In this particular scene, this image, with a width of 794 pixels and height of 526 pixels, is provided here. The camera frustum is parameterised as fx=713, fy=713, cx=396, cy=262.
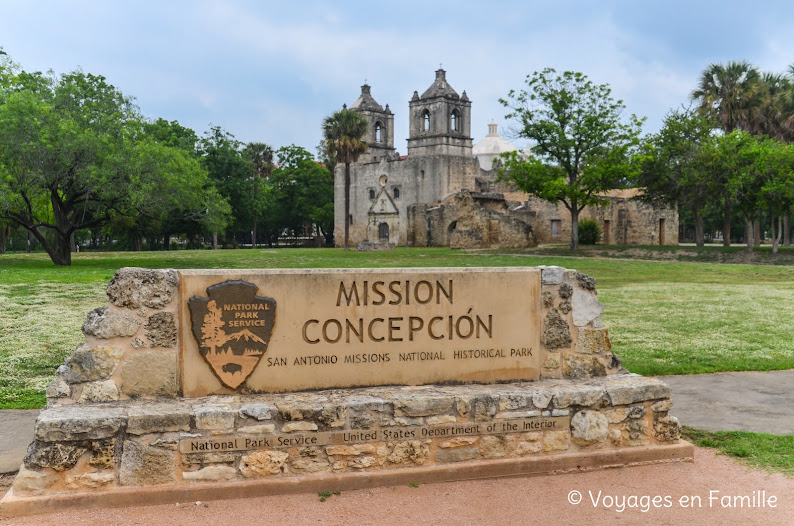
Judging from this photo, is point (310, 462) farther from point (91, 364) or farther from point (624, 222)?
point (624, 222)

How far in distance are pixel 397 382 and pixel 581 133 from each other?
110ft

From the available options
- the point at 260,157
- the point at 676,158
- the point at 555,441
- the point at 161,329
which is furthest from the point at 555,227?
the point at 161,329

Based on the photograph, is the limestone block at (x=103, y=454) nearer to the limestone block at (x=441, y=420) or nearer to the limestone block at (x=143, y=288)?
the limestone block at (x=143, y=288)

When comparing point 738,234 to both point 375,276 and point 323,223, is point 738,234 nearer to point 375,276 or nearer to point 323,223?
point 323,223

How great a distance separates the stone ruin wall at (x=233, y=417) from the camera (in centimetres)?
439

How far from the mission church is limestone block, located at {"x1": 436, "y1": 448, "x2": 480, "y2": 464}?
1558 inches

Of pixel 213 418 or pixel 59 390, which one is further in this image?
pixel 59 390

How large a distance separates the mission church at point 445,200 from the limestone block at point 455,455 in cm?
3958

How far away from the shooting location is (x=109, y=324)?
4.77m

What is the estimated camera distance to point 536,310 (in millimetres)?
5590

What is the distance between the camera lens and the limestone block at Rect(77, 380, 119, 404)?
4.71m

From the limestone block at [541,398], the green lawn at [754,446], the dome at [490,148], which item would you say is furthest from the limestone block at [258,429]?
the dome at [490,148]

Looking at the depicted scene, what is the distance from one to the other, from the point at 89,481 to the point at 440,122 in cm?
6130

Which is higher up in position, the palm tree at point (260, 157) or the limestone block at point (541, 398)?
the palm tree at point (260, 157)
